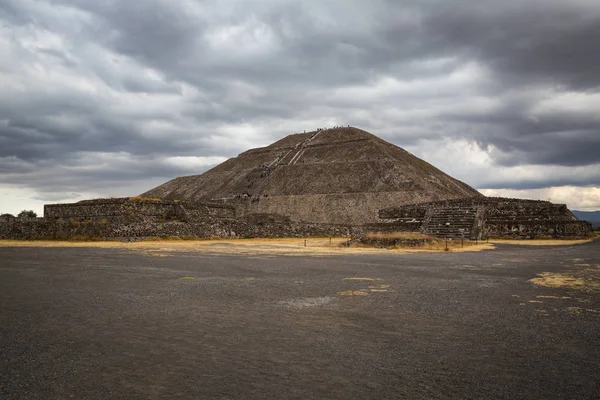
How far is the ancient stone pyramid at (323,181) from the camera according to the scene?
211 ft

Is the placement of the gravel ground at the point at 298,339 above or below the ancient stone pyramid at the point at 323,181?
below

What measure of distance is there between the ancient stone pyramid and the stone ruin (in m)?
0.19

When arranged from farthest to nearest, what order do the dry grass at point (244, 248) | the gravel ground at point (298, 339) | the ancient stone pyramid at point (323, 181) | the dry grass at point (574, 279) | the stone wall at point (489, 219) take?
1. the ancient stone pyramid at point (323, 181)
2. the stone wall at point (489, 219)
3. the dry grass at point (244, 248)
4. the dry grass at point (574, 279)
5. the gravel ground at point (298, 339)

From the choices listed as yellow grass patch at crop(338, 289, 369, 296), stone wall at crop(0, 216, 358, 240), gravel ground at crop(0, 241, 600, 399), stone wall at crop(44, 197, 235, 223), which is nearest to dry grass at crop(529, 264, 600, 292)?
gravel ground at crop(0, 241, 600, 399)

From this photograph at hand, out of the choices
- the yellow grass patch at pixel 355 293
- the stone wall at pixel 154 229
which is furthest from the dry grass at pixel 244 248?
the yellow grass patch at pixel 355 293

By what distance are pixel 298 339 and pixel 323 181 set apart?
6820 centimetres

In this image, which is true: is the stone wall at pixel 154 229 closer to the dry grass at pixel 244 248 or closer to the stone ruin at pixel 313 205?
the stone ruin at pixel 313 205

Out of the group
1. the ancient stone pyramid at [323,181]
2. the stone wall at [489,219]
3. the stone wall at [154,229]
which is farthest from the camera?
the ancient stone pyramid at [323,181]

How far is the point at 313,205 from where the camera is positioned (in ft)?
217

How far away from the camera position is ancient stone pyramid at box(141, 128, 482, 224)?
64.4 meters

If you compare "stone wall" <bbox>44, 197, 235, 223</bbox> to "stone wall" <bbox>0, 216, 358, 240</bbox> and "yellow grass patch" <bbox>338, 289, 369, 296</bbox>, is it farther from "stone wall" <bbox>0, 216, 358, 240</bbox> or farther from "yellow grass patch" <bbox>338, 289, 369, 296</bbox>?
"yellow grass patch" <bbox>338, 289, 369, 296</bbox>

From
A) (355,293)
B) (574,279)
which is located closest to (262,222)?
(574,279)

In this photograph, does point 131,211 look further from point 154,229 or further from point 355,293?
point 355,293

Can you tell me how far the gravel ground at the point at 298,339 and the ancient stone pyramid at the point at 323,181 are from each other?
168ft
